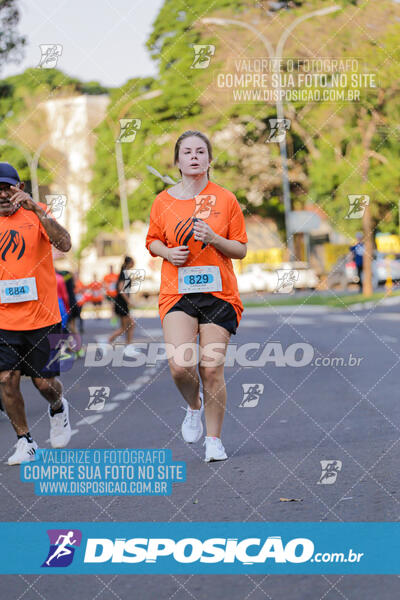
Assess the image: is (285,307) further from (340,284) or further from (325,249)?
(325,249)

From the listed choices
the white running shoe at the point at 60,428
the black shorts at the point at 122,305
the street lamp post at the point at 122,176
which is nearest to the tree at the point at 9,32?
the black shorts at the point at 122,305

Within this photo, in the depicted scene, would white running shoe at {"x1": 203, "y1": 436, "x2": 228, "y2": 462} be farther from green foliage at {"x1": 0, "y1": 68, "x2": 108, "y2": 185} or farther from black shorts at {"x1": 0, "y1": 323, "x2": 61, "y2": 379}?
green foliage at {"x1": 0, "y1": 68, "x2": 108, "y2": 185}

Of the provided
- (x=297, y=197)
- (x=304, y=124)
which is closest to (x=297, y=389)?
(x=304, y=124)

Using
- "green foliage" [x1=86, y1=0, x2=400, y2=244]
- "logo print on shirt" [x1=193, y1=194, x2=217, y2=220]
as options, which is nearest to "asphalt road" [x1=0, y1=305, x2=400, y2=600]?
"logo print on shirt" [x1=193, y1=194, x2=217, y2=220]

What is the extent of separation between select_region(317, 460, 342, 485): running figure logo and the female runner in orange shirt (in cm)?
66

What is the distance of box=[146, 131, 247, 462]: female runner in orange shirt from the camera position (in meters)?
6.20

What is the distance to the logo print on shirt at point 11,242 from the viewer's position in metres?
6.53

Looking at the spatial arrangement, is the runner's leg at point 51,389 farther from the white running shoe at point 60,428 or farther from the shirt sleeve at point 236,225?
the shirt sleeve at point 236,225

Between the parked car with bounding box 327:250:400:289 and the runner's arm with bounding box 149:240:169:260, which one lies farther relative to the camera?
the parked car with bounding box 327:250:400:289

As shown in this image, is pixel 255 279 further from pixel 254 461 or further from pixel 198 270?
pixel 198 270

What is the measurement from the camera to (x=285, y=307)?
100 feet

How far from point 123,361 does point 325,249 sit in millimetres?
36690

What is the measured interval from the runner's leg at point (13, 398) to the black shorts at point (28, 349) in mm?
42

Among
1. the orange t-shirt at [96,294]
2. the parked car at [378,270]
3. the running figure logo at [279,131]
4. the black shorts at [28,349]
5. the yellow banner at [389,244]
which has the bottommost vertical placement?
the yellow banner at [389,244]
